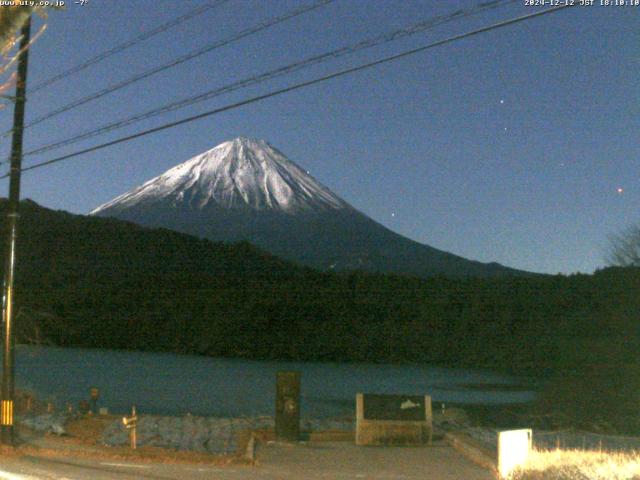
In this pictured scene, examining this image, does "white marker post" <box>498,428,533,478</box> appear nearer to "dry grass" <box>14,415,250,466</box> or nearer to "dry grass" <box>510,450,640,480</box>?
Result: "dry grass" <box>510,450,640,480</box>

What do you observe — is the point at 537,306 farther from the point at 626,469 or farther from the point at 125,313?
the point at 626,469

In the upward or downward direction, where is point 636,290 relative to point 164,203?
downward

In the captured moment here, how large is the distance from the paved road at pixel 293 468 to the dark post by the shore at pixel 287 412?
0.51 meters

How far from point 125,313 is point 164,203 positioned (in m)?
80.0

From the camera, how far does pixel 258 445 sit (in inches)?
645

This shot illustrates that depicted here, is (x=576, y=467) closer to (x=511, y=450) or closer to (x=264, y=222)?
(x=511, y=450)

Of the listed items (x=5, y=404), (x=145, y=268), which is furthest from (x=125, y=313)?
(x=5, y=404)

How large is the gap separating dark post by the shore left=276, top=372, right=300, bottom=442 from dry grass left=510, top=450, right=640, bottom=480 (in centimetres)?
488

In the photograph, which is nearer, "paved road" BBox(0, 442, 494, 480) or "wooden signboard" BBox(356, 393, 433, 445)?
"paved road" BBox(0, 442, 494, 480)

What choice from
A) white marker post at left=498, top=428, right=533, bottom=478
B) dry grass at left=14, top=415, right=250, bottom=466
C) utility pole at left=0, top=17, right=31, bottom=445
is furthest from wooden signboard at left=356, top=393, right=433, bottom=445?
utility pole at left=0, top=17, right=31, bottom=445

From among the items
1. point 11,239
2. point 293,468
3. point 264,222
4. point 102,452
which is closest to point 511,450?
point 293,468

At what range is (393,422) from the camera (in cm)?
1698

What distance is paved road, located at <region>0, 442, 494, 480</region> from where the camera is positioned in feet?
41.9

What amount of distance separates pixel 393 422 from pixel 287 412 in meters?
2.13
